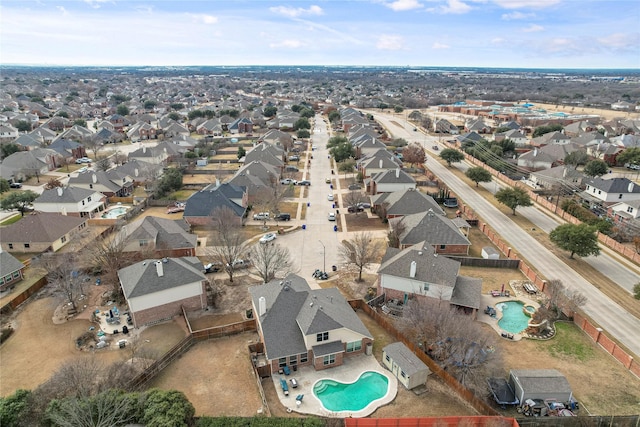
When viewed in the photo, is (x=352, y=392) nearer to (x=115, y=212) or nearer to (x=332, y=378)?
(x=332, y=378)

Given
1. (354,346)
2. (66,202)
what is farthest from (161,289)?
(66,202)

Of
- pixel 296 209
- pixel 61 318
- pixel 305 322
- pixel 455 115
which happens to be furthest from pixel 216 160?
pixel 455 115

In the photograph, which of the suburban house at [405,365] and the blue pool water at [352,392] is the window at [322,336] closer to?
the blue pool water at [352,392]

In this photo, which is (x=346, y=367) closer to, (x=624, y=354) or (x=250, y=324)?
(x=250, y=324)

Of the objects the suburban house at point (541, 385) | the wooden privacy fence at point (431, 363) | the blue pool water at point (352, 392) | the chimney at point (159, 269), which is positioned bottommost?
the blue pool water at point (352, 392)

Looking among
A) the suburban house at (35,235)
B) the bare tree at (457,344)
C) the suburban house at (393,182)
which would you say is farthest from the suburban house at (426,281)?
the suburban house at (35,235)
